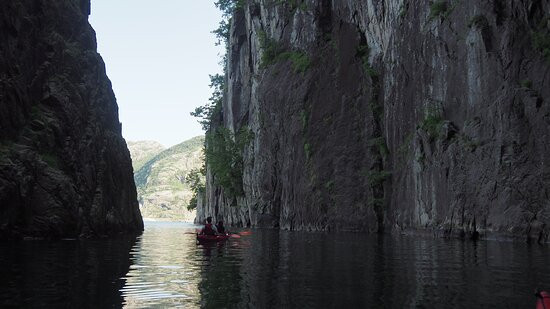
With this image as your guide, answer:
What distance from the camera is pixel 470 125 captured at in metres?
31.0

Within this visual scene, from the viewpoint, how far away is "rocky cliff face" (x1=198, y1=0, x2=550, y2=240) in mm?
27500

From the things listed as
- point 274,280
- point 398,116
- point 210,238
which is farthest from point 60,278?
point 398,116

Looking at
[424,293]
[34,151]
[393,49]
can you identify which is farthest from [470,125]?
[34,151]

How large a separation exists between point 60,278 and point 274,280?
5287 millimetres

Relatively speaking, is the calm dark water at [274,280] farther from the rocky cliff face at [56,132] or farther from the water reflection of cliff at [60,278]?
the rocky cliff face at [56,132]

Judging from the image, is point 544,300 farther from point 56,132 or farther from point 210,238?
point 56,132

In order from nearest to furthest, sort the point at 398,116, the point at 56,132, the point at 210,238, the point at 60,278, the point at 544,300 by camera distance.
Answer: the point at 544,300
the point at 60,278
the point at 210,238
the point at 56,132
the point at 398,116

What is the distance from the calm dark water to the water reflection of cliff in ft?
0.07

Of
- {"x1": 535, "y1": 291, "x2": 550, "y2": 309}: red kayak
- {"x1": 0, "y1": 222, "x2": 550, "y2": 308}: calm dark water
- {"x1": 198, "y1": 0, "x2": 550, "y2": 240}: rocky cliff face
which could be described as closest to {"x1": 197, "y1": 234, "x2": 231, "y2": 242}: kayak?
{"x1": 0, "y1": 222, "x2": 550, "y2": 308}: calm dark water

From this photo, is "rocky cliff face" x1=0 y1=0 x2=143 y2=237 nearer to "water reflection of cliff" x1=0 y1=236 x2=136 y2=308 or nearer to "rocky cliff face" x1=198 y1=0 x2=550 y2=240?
"water reflection of cliff" x1=0 y1=236 x2=136 y2=308

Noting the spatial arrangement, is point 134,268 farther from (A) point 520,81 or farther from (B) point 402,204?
(B) point 402,204

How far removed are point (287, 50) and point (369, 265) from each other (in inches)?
1940

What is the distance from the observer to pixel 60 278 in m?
12.2

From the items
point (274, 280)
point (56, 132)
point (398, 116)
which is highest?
point (398, 116)
